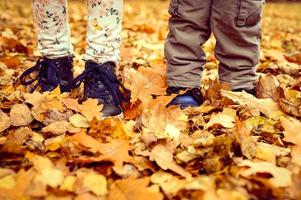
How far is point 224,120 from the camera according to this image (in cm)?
137

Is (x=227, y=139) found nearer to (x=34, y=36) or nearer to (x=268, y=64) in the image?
Answer: (x=268, y=64)

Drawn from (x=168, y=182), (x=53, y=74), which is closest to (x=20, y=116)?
(x=53, y=74)

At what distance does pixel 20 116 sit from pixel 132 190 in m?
0.58

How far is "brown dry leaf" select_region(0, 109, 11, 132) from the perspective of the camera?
4.36 ft

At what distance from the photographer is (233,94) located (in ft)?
5.08

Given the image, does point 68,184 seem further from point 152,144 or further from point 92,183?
point 152,144

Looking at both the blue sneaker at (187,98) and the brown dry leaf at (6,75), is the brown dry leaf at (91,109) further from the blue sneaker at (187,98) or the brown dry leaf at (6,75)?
the brown dry leaf at (6,75)

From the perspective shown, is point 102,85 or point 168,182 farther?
point 102,85

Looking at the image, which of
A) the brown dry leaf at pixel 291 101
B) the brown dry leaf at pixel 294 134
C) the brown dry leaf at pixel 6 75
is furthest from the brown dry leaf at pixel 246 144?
the brown dry leaf at pixel 6 75

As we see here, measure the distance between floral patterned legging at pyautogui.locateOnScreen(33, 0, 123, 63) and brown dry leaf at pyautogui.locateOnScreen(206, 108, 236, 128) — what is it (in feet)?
1.40

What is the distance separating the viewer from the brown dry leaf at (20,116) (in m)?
1.37

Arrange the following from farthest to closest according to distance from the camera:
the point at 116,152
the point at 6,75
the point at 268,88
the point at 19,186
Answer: the point at 6,75 < the point at 268,88 < the point at 116,152 < the point at 19,186

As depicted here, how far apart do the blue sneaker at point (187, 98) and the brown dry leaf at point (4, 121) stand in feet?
1.92

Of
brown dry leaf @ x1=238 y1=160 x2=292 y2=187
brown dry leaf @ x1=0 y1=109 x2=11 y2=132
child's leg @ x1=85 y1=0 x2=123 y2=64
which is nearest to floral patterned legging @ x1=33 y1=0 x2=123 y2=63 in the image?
child's leg @ x1=85 y1=0 x2=123 y2=64
